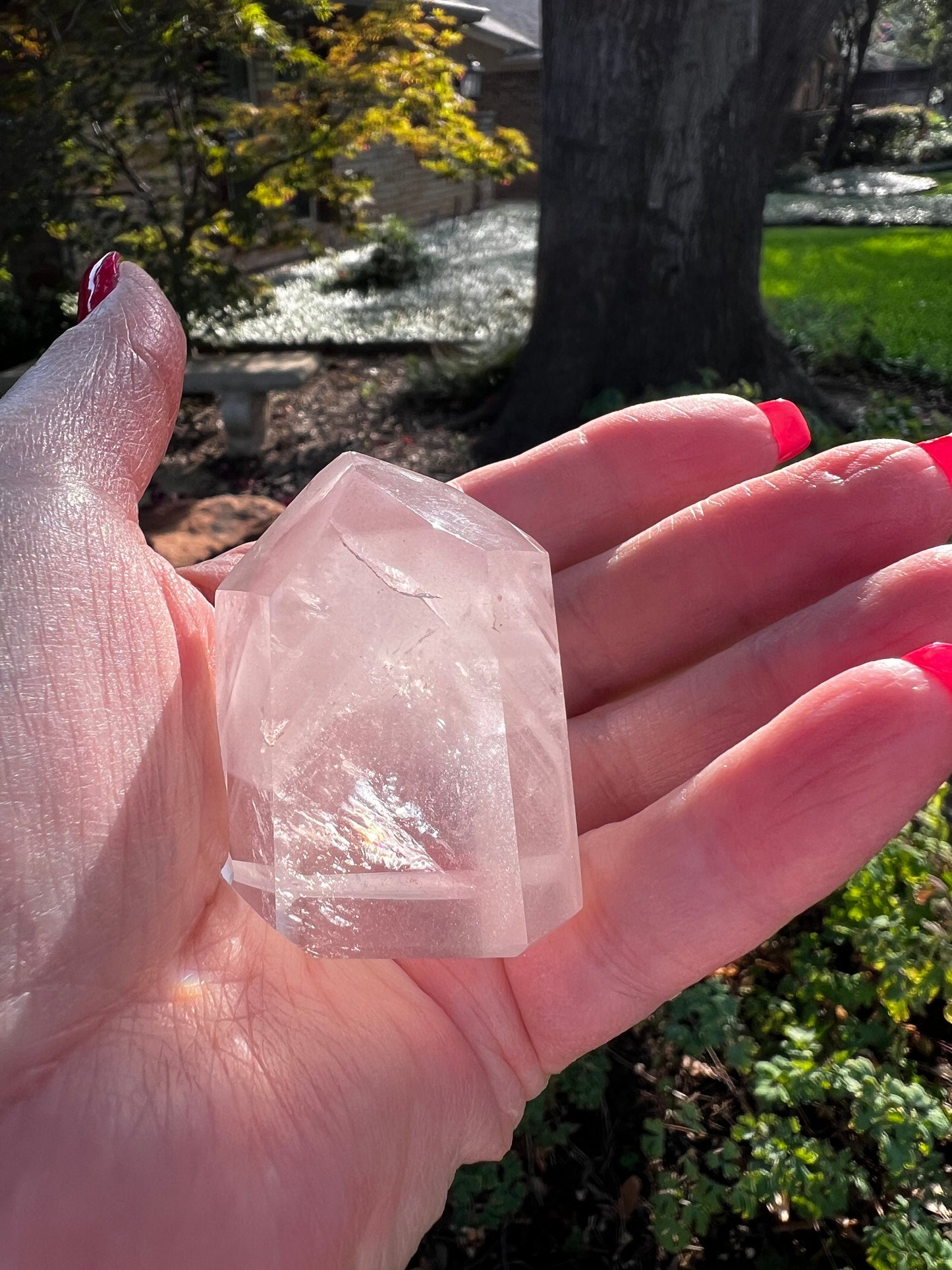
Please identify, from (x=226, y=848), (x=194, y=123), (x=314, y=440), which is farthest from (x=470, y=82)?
(x=226, y=848)

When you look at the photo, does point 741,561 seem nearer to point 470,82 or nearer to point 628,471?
point 628,471

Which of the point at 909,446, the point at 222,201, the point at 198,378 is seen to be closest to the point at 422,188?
the point at 222,201


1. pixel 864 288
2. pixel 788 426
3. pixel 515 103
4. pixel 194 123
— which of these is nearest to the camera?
pixel 788 426

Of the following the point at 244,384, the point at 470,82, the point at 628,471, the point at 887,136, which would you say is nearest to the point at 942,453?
the point at 628,471

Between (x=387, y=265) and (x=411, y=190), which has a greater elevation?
(x=411, y=190)

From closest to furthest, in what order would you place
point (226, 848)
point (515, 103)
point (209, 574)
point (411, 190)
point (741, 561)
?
point (226, 848) → point (741, 561) → point (209, 574) → point (411, 190) → point (515, 103)

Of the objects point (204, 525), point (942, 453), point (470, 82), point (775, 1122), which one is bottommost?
point (204, 525)

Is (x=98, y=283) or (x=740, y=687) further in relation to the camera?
(x=98, y=283)

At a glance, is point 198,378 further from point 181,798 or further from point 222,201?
point 181,798
